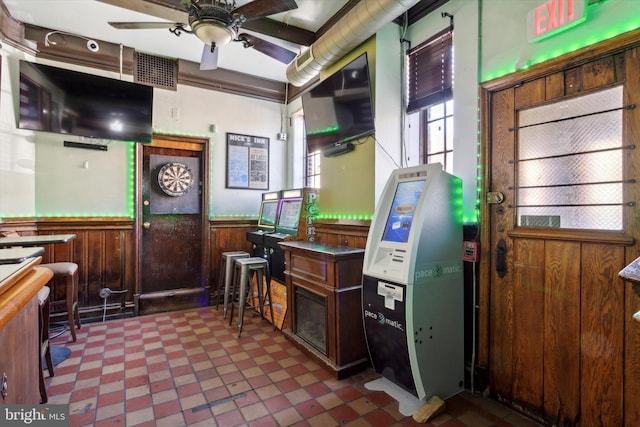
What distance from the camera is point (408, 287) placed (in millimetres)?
1997

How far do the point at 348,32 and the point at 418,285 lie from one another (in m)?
2.21

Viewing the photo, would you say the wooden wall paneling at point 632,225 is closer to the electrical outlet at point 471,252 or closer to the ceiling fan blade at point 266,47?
the electrical outlet at point 471,252

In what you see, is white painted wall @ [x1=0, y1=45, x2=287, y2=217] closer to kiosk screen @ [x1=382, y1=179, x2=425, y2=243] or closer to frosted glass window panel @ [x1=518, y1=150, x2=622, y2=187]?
kiosk screen @ [x1=382, y1=179, x2=425, y2=243]

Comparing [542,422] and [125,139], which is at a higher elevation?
[125,139]

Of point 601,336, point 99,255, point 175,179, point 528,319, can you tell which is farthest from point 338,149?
point 99,255

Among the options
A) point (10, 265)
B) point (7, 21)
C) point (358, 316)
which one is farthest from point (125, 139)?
point (358, 316)

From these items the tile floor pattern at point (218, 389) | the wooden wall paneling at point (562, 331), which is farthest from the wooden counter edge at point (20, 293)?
the wooden wall paneling at point (562, 331)

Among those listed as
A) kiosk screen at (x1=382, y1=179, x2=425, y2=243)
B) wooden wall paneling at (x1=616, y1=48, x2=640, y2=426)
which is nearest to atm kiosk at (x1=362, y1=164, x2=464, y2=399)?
kiosk screen at (x1=382, y1=179, x2=425, y2=243)

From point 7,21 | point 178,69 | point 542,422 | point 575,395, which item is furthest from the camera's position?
Result: point 178,69

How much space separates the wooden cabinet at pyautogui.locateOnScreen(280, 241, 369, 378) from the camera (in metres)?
2.57

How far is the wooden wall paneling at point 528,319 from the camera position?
204 cm

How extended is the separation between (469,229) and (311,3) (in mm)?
2513

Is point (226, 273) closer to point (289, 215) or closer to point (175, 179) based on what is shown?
point (289, 215)

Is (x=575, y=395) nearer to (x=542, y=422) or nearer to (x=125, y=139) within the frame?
(x=542, y=422)
